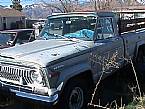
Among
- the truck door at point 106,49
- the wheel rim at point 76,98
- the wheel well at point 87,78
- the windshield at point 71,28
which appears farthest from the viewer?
the windshield at point 71,28

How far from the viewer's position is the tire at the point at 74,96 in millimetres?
5602

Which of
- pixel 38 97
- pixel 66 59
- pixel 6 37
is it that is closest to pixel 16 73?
pixel 38 97

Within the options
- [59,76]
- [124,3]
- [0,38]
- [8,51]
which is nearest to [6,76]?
[8,51]

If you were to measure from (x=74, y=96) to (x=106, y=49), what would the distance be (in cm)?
151

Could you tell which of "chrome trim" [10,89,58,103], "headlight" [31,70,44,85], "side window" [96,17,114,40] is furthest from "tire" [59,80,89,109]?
"side window" [96,17,114,40]

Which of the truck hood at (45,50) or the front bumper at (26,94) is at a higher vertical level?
the truck hood at (45,50)

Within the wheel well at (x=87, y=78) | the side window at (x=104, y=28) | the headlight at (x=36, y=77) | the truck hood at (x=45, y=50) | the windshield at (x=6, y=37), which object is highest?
the side window at (x=104, y=28)

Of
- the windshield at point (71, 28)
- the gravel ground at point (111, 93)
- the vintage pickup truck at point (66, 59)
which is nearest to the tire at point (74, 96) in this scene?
the vintage pickup truck at point (66, 59)

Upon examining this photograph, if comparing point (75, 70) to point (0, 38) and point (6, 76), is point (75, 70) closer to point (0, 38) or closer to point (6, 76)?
point (6, 76)

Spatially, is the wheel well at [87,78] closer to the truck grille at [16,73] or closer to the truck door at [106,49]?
the truck door at [106,49]

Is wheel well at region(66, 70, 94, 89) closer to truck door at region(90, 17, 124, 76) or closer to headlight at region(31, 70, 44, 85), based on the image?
truck door at region(90, 17, 124, 76)

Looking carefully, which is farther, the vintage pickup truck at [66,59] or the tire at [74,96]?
the tire at [74,96]

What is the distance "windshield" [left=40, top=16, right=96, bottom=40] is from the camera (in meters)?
6.96

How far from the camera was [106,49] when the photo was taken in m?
7.00
